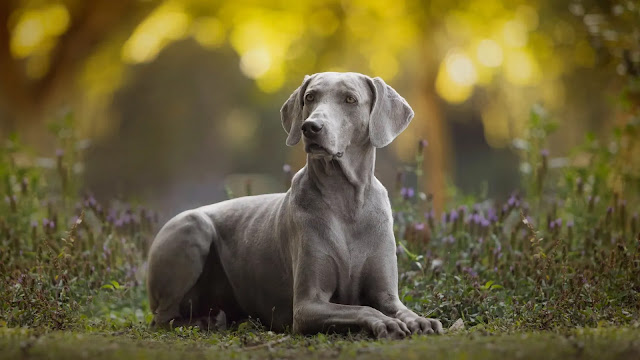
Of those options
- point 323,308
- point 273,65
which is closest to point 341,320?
point 323,308

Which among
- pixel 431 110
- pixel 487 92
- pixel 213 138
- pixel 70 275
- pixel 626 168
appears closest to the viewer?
Answer: pixel 70 275

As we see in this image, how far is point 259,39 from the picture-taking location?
15398 mm

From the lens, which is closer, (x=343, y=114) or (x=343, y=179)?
(x=343, y=114)

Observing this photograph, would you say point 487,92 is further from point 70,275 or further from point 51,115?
point 70,275

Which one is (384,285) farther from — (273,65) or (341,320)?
(273,65)

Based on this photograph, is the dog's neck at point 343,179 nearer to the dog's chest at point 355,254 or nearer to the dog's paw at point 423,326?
the dog's chest at point 355,254

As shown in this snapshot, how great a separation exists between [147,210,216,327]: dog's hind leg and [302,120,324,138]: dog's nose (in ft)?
5.02

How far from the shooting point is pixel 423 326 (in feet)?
14.6

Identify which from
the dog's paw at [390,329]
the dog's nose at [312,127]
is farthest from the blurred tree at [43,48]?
the dog's paw at [390,329]

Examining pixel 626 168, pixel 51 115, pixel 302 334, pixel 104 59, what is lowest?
pixel 302 334

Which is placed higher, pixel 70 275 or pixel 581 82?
pixel 581 82

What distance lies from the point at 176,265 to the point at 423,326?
2016mm

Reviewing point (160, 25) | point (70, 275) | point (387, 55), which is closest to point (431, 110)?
point (387, 55)

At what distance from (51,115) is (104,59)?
177cm
